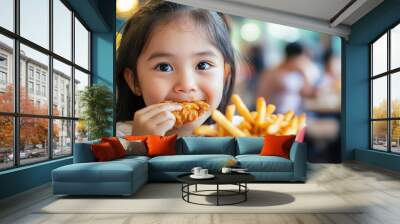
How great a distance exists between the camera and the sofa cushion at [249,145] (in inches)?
249

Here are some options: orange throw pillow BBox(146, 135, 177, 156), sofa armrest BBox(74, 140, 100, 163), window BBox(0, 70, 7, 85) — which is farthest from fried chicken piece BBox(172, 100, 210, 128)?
window BBox(0, 70, 7, 85)

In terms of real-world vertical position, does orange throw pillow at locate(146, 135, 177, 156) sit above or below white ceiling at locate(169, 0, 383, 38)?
below

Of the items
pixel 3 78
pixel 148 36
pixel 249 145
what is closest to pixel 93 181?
pixel 3 78

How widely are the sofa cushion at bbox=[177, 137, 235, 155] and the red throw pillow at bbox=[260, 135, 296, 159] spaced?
609mm

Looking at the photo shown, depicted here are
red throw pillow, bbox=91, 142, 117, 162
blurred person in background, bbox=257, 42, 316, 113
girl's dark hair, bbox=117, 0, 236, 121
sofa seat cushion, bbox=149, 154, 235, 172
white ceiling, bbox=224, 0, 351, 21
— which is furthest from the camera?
blurred person in background, bbox=257, 42, 316, 113

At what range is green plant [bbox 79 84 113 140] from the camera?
7165 mm

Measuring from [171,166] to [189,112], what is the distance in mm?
2510

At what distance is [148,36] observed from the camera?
26.2ft

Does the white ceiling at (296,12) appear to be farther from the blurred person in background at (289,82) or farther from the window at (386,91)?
the window at (386,91)

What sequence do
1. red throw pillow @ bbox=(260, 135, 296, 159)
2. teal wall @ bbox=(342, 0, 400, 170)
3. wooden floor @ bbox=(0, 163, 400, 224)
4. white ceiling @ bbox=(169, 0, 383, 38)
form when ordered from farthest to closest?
teal wall @ bbox=(342, 0, 400, 170), white ceiling @ bbox=(169, 0, 383, 38), red throw pillow @ bbox=(260, 135, 296, 159), wooden floor @ bbox=(0, 163, 400, 224)

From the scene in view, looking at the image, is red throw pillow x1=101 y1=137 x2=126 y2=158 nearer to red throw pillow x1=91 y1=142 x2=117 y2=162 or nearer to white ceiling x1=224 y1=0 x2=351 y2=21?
red throw pillow x1=91 y1=142 x2=117 y2=162

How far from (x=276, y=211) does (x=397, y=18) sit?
17.5 feet

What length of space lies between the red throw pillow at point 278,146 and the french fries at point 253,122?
1.97m

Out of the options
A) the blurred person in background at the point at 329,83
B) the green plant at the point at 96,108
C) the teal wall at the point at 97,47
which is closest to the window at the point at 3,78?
the teal wall at the point at 97,47
